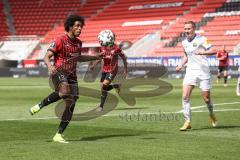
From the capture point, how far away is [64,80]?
10.4 metres

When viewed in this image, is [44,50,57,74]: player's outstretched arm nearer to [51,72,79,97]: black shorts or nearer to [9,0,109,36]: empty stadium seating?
[51,72,79,97]: black shorts

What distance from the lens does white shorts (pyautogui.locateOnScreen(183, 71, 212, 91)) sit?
41.0 feet

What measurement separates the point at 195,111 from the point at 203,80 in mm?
4584

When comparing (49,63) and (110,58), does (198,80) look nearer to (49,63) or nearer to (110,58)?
(49,63)

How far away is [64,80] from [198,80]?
3430 mm

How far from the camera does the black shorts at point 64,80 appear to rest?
1039 centimetres

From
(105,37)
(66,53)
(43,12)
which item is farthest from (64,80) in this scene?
(43,12)

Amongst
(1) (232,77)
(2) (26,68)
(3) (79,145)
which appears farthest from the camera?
(2) (26,68)

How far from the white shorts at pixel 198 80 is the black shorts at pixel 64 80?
2.95 m

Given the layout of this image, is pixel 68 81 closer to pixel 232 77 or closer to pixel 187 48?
pixel 187 48

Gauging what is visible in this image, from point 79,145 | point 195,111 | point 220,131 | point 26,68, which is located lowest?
point 26,68

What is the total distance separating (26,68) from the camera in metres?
56.3

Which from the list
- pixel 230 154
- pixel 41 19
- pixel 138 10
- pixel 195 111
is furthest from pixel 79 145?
pixel 41 19

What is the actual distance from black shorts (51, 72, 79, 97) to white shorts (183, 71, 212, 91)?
295cm
